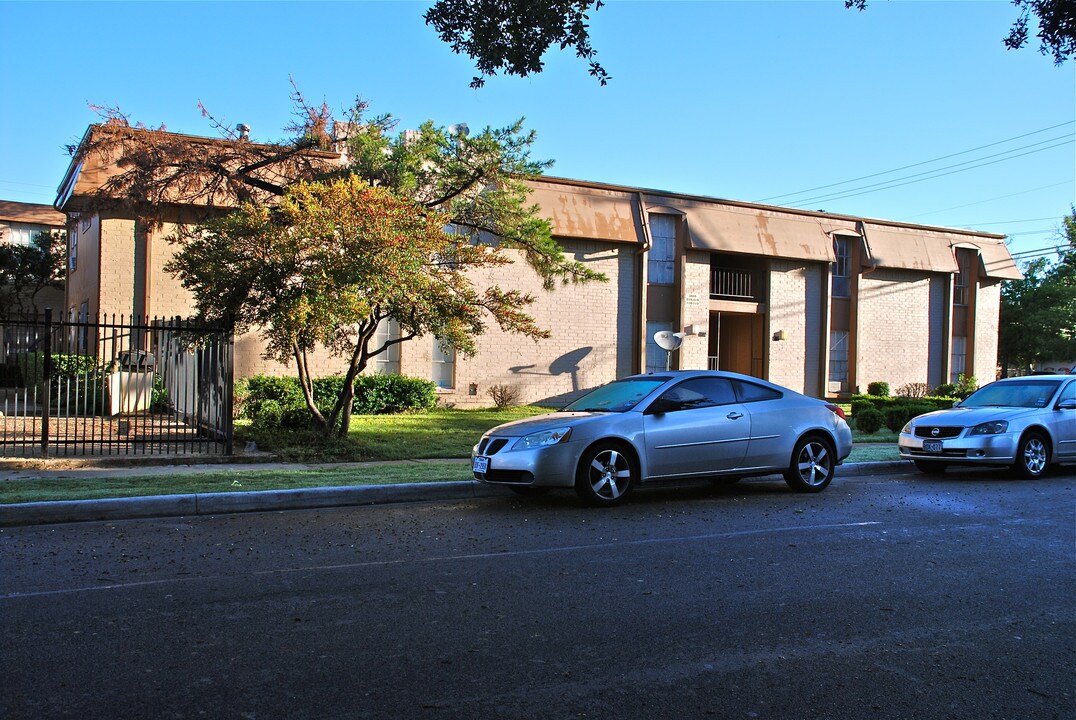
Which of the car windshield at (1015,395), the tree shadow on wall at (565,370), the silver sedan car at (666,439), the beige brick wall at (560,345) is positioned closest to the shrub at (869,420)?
the car windshield at (1015,395)

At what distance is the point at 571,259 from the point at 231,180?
29.6 ft

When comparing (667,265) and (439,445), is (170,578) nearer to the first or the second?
(439,445)

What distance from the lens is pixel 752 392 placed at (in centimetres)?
995

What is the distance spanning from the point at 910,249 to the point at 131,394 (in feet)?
81.0

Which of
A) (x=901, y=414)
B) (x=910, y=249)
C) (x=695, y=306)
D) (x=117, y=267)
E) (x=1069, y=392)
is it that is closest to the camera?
(x=1069, y=392)

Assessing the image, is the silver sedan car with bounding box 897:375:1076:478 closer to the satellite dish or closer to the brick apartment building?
the satellite dish

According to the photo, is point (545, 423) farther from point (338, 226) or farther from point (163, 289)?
point (163, 289)

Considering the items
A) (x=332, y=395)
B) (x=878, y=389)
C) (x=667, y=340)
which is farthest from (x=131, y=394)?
(x=878, y=389)

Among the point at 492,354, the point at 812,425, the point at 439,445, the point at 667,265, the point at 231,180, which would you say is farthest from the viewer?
the point at 667,265

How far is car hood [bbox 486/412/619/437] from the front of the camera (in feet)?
28.7

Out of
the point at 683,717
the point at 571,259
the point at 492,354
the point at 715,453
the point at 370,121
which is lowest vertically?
the point at 683,717

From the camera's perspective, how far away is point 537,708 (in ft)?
12.0

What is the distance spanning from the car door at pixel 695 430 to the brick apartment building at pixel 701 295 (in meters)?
12.2

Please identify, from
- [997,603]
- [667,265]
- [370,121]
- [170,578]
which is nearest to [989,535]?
[997,603]
